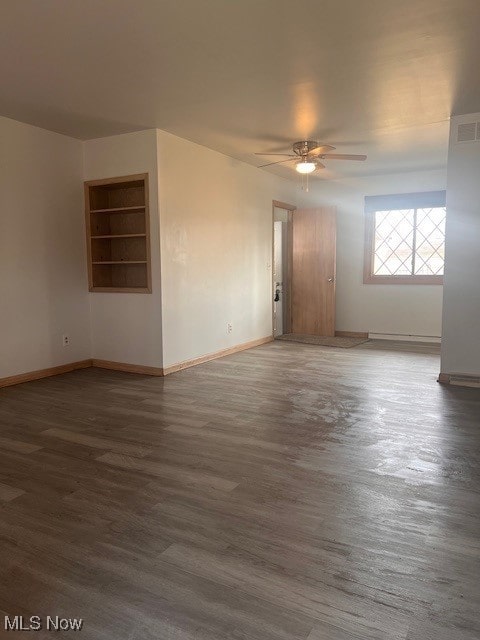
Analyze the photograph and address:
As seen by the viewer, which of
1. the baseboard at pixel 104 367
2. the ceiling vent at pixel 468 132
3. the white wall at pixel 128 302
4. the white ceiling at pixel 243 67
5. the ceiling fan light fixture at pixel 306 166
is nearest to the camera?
the white ceiling at pixel 243 67

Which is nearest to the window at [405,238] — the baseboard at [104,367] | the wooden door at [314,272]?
the wooden door at [314,272]

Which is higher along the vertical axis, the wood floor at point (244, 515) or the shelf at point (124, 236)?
the shelf at point (124, 236)

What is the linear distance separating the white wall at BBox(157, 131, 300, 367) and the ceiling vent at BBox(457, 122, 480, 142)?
261 cm

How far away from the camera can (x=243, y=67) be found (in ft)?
10.5

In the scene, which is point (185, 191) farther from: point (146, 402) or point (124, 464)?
point (124, 464)

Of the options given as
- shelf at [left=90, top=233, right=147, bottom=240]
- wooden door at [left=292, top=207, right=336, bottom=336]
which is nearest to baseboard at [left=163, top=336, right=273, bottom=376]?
wooden door at [left=292, top=207, right=336, bottom=336]

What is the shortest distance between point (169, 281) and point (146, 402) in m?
1.45

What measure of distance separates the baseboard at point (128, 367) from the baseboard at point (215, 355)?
0.10 meters

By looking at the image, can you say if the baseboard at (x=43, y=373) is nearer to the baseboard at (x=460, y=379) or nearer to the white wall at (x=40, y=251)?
the white wall at (x=40, y=251)

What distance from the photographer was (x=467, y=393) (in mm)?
4090

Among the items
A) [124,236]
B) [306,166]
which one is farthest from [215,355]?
[306,166]

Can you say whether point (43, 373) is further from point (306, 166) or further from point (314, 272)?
point (314, 272)

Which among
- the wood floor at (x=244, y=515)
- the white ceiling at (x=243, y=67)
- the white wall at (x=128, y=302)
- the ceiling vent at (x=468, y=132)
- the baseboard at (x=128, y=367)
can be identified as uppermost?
the white ceiling at (x=243, y=67)

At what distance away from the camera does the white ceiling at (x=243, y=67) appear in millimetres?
2545
